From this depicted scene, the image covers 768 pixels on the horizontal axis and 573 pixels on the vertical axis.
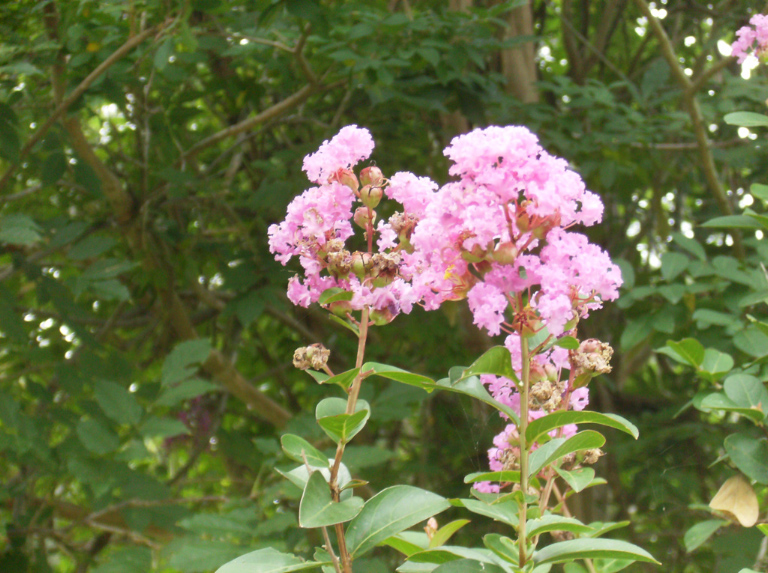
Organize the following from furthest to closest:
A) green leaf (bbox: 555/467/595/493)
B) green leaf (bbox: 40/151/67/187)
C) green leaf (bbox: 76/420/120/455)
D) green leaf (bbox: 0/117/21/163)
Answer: green leaf (bbox: 40/151/67/187), green leaf (bbox: 0/117/21/163), green leaf (bbox: 76/420/120/455), green leaf (bbox: 555/467/595/493)

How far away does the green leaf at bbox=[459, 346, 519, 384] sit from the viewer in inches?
20.4

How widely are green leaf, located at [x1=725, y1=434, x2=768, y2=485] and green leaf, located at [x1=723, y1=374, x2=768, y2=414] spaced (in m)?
0.04

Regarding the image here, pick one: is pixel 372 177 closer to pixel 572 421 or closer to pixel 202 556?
pixel 572 421

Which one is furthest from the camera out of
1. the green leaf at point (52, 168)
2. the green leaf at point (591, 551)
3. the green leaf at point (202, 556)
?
the green leaf at point (52, 168)

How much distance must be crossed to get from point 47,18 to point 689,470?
1.87 meters

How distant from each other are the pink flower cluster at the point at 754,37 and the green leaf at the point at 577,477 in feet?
2.55

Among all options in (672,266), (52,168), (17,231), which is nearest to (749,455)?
(672,266)

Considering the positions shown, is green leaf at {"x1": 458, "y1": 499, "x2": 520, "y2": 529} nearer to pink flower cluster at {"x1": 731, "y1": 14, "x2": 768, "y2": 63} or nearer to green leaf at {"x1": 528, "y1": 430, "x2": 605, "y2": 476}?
green leaf at {"x1": 528, "y1": 430, "x2": 605, "y2": 476}

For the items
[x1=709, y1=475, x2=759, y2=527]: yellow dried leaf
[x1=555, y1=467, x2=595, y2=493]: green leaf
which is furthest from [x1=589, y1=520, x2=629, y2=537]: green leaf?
[x1=709, y1=475, x2=759, y2=527]: yellow dried leaf

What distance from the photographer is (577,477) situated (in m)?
0.61

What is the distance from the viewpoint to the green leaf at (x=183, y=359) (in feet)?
4.19

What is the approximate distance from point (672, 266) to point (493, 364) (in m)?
0.96

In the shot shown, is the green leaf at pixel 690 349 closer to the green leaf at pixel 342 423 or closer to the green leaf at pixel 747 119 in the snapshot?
the green leaf at pixel 747 119

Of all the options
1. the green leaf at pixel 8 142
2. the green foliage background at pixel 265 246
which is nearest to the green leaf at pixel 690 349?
the green foliage background at pixel 265 246
